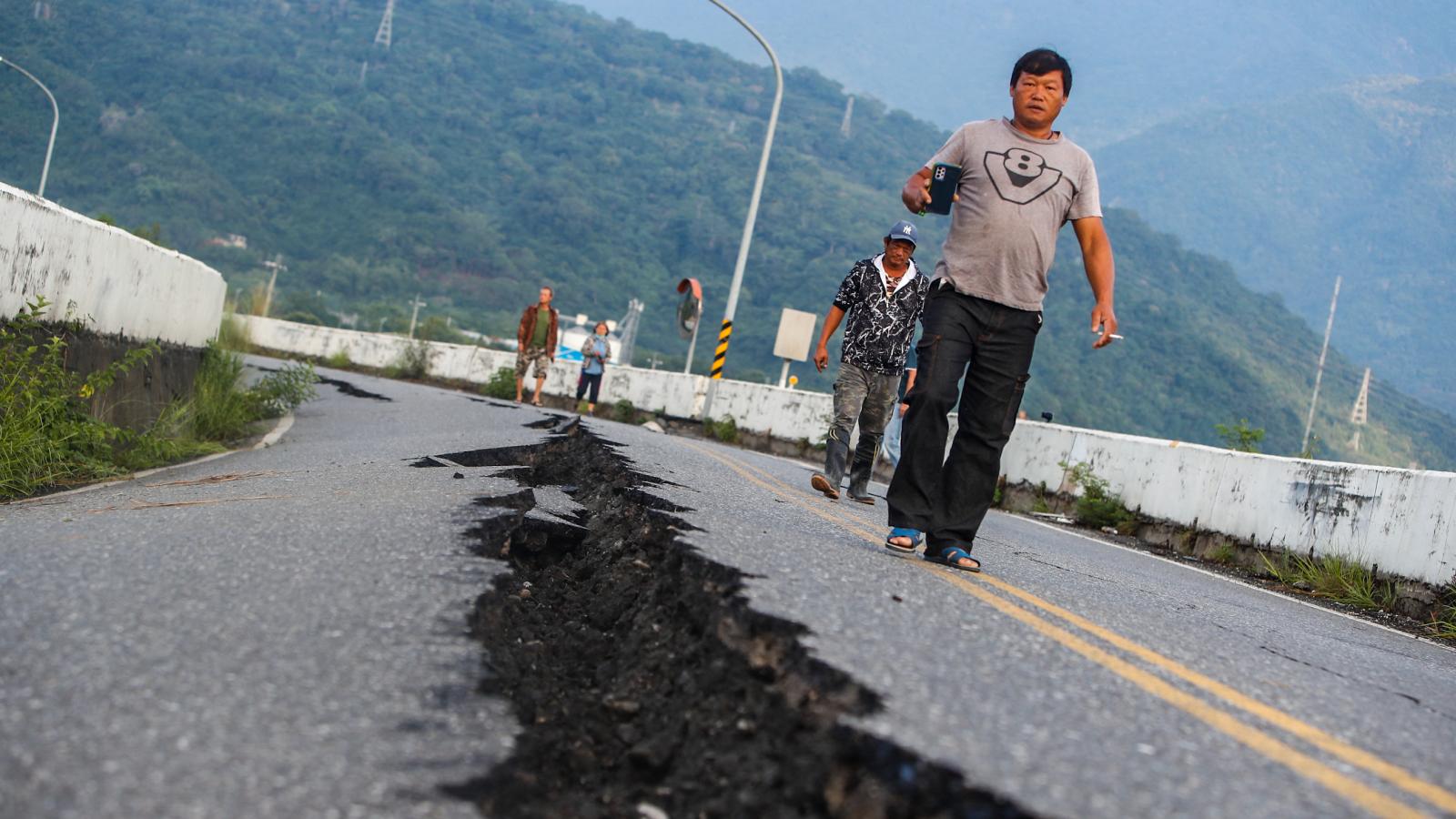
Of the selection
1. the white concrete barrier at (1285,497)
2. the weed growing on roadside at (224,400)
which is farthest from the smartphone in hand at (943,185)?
the weed growing on roadside at (224,400)

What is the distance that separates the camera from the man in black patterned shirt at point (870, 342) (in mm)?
8672

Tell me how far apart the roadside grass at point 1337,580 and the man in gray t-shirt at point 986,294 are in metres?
3.79

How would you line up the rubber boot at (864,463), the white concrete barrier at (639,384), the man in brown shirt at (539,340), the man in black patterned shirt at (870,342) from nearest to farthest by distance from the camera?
1. the man in black patterned shirt at (870,342)
2. the rubber boot at (864,463)
3. the white concrete barrier at (639,384)
4. the man in brown shirt at (539,340)

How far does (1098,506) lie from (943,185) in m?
7.40

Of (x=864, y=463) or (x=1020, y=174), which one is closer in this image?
(x=1020, y=174)

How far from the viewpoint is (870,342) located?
8.68 meters

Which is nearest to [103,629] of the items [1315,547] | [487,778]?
[487,778]

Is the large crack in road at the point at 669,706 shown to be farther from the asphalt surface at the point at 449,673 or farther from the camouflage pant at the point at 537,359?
the camouflage pant at the point at 537,359

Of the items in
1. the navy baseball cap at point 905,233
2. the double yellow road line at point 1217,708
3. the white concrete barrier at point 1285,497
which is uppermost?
the navy baseball cap at point 905,233

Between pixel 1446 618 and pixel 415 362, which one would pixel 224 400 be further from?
pixel 415 362

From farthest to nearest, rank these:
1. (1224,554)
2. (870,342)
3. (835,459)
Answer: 1. (1224,554)
2. (835,459)
3. (870,342)

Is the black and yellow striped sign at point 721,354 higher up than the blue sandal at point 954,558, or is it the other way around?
the black and yellow striped sign at point 721,354

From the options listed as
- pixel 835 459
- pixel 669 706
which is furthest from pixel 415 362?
pixel 669 706

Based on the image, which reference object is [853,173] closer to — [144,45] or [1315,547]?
[144,45]
